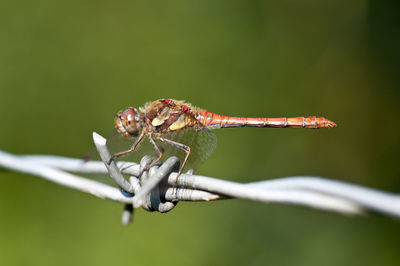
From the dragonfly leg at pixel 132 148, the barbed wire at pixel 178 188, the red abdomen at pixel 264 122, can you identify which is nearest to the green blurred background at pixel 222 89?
the red abdomen at pixel 264 122

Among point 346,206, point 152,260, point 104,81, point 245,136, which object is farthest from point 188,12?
point 346,206

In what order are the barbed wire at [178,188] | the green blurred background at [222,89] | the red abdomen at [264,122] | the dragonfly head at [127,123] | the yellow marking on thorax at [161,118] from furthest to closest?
the green blurred background at [222,89], the red abdomen at [264,122], the yellow marking on thorax at [161,118], the dragonfly head at [127,123], the barbed wire at [178,188]

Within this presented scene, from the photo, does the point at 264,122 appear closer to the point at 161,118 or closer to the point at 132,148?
the point at 161,118

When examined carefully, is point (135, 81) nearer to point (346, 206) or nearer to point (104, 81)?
point (104, 81)

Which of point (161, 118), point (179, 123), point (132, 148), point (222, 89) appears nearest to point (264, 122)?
point (179, 123)

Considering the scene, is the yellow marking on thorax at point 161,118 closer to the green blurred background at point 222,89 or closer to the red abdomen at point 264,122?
the red abdomen at point 264,122
